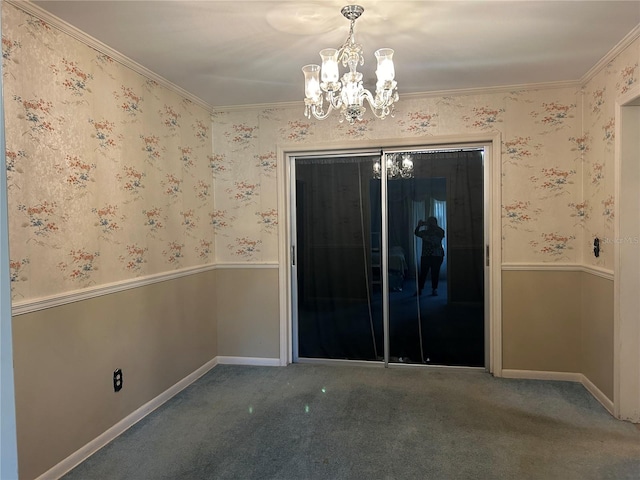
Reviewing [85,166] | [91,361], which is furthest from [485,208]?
[91,361]

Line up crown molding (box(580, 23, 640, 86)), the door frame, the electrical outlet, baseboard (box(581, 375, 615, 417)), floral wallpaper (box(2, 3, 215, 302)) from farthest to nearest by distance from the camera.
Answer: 1. the door frame
2. baseboard (box(581, 375, 615, 417))
3. the electrical outlet
4. crown molding (box(580, 23, 640, 86))
5. floral wallpaper (box(2, 3, 215, 302))

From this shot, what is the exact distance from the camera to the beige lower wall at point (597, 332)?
8.96 feet

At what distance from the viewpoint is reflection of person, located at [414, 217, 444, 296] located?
137 inches

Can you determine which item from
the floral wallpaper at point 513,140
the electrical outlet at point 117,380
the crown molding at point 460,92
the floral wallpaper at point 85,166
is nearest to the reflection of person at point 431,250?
the floral wallpaper at point 513,140

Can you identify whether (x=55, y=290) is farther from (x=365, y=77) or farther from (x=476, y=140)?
(x=476, y=140)

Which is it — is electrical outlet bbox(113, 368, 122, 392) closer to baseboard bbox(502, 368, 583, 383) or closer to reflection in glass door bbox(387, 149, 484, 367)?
reflection in glass door bbox(387, 149, 484, 367)

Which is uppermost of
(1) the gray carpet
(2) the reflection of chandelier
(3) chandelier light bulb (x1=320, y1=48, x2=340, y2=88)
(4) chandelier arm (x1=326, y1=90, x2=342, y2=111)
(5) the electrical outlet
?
(3) chandelier light bulb (x1=320, y1=48, x2=340, y2=88)

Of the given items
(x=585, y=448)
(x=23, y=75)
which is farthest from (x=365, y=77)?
(x=585, y=448)

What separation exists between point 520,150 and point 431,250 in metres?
1.05

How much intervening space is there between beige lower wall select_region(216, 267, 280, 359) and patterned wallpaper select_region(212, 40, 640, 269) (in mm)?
226

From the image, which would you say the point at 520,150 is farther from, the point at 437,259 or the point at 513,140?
the point at 437,259

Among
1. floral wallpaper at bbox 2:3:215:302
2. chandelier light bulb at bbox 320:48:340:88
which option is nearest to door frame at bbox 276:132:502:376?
floral wallpaper at bbox 2:3:215:302

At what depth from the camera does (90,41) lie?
231cm

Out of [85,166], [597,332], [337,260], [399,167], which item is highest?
[399,167]
